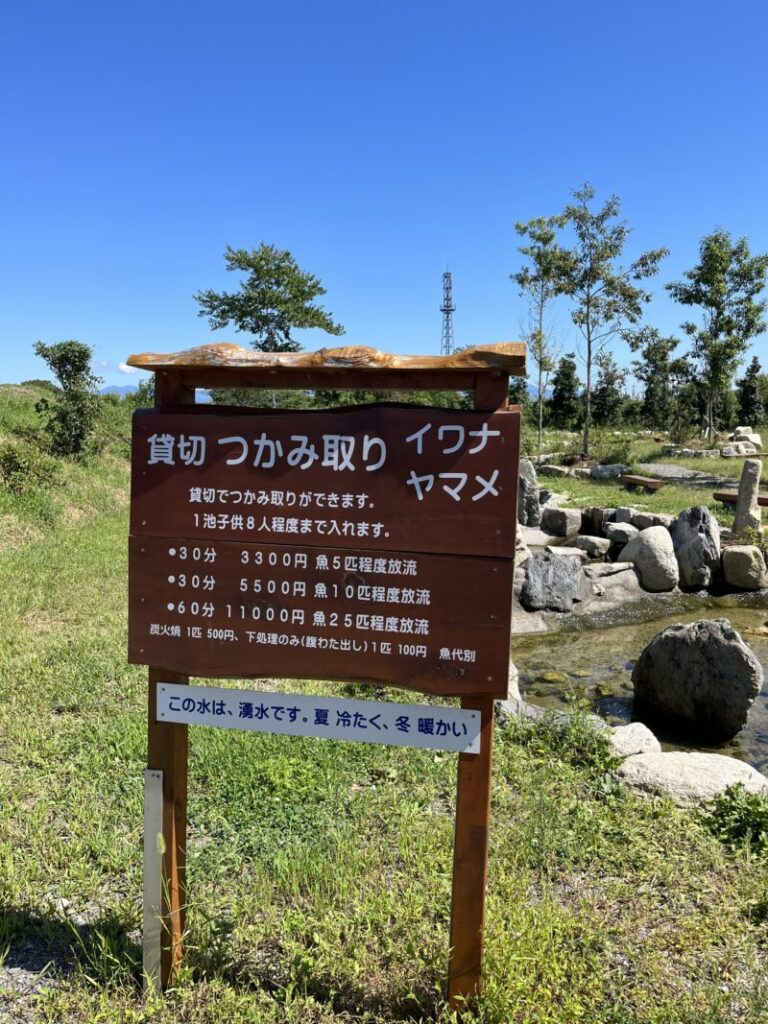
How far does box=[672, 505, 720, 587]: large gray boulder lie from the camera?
966 centimetres

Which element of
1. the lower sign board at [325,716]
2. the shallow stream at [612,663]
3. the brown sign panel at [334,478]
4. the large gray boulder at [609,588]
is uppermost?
the brown sign panel at [334,478]

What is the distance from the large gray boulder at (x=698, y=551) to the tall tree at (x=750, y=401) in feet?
74.1

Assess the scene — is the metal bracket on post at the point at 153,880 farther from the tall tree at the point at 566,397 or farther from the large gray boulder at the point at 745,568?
the tall tree at the point at 566,397

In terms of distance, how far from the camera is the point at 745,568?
9.54m

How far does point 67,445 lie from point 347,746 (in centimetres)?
1064

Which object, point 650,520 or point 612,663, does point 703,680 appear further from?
point 650,520

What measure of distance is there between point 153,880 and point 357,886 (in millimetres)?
764

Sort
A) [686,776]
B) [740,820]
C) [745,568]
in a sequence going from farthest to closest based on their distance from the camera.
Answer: [745,568] → [686,776] → [740,820]

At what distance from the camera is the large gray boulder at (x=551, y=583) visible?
881 centimetres

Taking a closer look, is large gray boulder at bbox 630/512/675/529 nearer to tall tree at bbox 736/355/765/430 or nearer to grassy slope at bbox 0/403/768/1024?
grassy slope at bbox 0/403/768/1024

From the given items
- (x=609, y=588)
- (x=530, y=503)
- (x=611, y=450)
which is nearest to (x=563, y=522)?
(x=530, y=503)

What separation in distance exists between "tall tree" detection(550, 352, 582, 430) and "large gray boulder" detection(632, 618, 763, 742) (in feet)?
84.5

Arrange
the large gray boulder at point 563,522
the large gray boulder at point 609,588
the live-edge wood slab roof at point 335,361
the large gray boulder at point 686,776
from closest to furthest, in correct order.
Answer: the live-edge wood slab roof at point 335,361 → the large gray boulder at point 686,776 → the large gray boulder at point 609,588 → the large gray boulder at point 563,522

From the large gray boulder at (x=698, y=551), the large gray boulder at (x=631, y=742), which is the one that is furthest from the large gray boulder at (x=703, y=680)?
the large gray boulder at (x=698, y=551)
